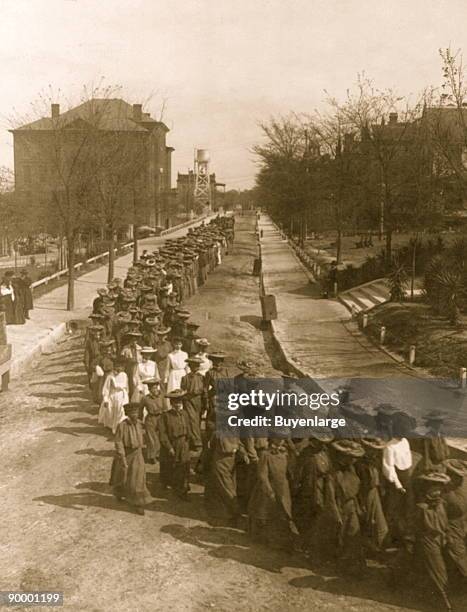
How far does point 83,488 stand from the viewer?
375 inches

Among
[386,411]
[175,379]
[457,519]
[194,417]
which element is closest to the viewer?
[457,519]

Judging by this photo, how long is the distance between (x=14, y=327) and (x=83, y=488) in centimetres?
1139

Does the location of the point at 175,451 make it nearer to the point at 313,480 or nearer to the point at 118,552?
the point at 118,552

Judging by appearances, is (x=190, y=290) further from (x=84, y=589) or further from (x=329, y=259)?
(x=84, y=589)

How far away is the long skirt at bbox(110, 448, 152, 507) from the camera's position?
888 centimetres

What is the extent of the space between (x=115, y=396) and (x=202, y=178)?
95.7 metres

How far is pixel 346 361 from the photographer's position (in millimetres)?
16531

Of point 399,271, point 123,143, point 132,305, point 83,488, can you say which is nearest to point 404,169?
point 399,271

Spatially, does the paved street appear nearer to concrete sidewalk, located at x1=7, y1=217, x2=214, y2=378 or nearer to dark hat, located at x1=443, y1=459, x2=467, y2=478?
dark hat, located at x1=443, y1=459, x2=467, y2=478

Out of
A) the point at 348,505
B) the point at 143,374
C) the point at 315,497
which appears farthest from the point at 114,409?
the point at 348,505

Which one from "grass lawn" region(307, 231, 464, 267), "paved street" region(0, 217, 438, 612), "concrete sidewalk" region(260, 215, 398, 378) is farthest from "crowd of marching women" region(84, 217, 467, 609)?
"grass lawn" region(307, 231, 464, 267)

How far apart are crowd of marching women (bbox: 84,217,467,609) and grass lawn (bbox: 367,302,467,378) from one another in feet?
19.3

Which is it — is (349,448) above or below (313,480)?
above

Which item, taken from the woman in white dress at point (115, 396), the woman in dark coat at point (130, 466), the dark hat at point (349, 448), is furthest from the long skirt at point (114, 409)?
the dark hat at point (349, 448)
